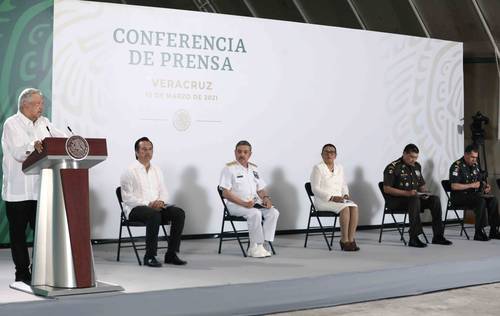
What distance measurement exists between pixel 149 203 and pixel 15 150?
159cm

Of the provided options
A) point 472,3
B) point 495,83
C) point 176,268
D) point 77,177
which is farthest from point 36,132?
point 495,83

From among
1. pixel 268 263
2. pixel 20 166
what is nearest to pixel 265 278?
pixel 268 263

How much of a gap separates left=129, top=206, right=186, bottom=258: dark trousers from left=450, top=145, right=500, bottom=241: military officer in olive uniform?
3468mm

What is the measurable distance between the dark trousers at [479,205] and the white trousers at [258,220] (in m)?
2.46

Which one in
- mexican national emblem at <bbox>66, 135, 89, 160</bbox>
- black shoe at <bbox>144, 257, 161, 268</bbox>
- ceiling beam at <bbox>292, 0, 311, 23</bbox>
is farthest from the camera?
ceiling beam at <bbox>292, 0, 311, 23</bbox>

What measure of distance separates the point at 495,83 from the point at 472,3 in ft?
4.54

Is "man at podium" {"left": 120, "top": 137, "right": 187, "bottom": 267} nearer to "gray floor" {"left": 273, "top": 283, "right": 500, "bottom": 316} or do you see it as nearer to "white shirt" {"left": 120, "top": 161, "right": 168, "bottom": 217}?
"white shirt" {"left": 120, "top": 161, "right": 168, "bottom": 217}

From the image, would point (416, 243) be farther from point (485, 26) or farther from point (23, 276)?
point (23, 276)

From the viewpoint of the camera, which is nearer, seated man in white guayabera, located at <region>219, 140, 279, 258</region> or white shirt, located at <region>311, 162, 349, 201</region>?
seated man in white guayabera, located at <region>219, 140, 279, 258</region>

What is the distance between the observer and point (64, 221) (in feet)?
17.6

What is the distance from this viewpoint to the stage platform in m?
5.45

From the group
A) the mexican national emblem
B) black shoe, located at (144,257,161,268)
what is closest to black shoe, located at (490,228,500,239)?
black shoe, located at (144,257,161,268)

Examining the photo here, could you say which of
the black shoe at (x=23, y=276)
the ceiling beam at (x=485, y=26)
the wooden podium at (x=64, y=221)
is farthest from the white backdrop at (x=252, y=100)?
the wooden podium at (x=64, y=221)

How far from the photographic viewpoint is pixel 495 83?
38.2 feet
